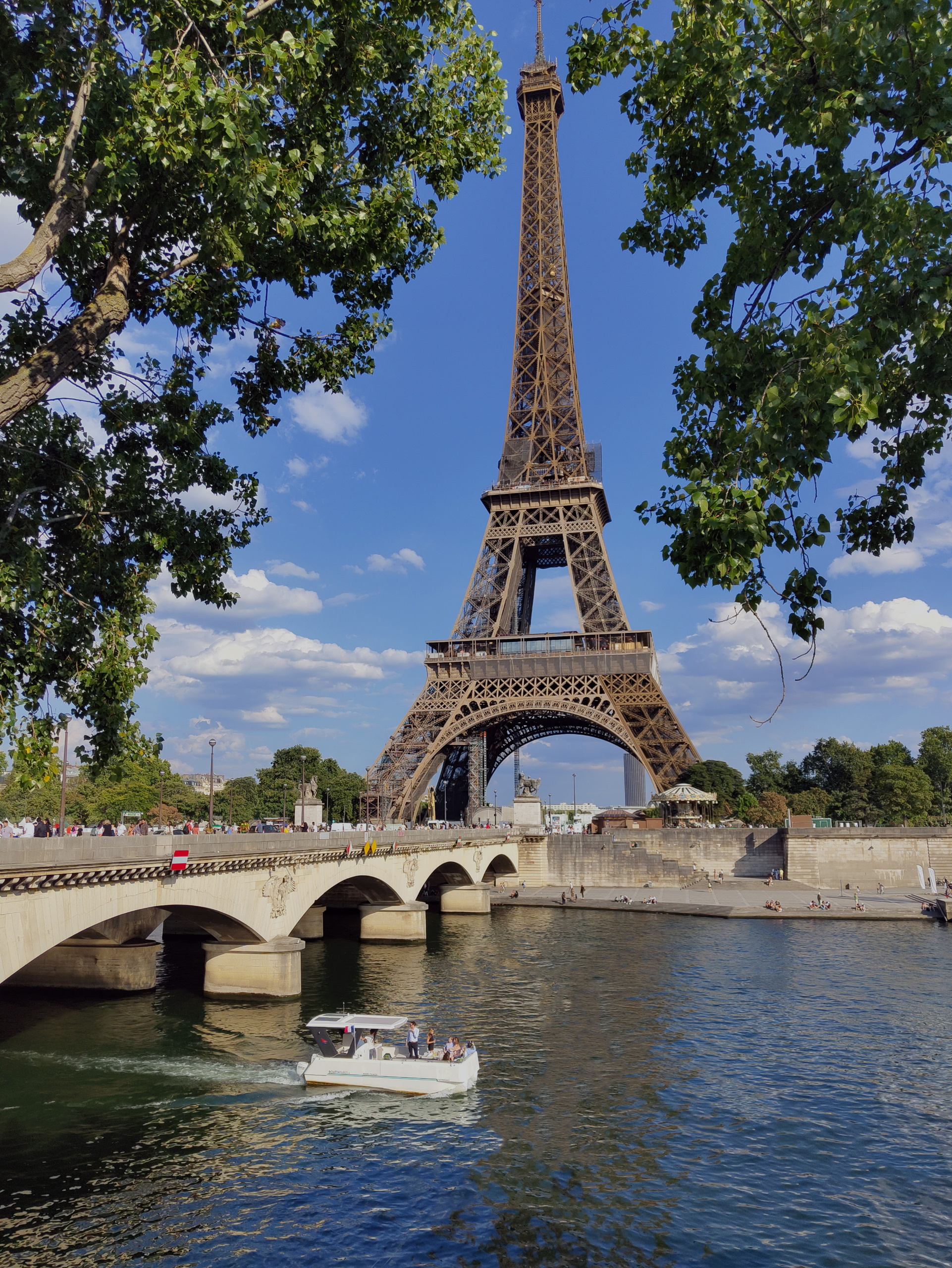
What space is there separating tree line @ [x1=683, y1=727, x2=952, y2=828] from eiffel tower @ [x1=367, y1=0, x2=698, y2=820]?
1128 centimetres

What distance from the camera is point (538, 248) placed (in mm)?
94938

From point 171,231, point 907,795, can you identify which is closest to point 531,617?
point 907,795

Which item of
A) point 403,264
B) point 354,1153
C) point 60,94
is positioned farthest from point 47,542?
point 354,1153

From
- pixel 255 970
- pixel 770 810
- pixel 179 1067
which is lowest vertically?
pixel 179 1067

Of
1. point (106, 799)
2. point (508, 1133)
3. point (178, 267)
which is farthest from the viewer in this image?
point (106, 799)

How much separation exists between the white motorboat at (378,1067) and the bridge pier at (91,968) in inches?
522

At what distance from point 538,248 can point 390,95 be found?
8593cm

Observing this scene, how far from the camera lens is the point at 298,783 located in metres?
102

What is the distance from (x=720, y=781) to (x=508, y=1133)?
7884 centimetres

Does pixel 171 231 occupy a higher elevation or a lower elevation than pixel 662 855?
higher

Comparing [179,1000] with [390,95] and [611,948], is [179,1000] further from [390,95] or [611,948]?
[390,95]

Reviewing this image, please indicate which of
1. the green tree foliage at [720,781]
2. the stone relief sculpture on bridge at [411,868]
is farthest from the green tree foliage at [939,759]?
the stone relief sculpture on bridge at [411,868]

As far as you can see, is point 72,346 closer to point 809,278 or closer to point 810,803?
point 809,278

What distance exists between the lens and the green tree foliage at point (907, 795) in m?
95.3
